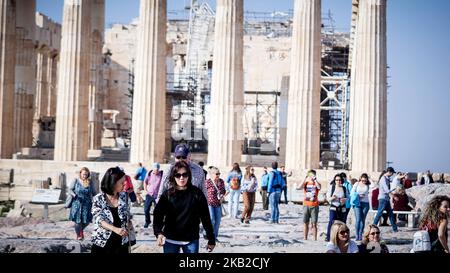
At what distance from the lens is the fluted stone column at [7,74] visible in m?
40.6

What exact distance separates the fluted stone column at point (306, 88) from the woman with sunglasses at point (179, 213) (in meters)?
25.2

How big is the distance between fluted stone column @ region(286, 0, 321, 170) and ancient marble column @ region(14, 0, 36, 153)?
1667 cm

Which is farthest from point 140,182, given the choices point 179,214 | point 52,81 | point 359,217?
point 52,81

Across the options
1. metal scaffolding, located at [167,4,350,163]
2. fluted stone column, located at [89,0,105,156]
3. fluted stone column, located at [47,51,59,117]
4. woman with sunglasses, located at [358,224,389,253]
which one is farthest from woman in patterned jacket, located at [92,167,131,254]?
fluted stone column, located at [47,51,59,117]

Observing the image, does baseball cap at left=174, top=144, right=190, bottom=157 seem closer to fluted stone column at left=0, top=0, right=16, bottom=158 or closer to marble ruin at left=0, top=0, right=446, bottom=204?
marble ruin at left=0, top=0, right=446, bottom=204

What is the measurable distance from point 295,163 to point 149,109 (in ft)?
25.2

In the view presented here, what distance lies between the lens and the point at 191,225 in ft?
33.8

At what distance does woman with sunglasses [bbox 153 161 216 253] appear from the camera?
10.3 meters

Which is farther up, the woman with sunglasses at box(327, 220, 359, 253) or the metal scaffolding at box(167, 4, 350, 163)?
the metal scaffolding at box(167, 4, 350, 163)

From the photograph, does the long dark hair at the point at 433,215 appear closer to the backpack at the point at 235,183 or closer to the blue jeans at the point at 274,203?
the blue jeans at the point at 274,203

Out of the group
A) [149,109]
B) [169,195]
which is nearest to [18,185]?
[149,109]

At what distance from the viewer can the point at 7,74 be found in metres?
41.0
